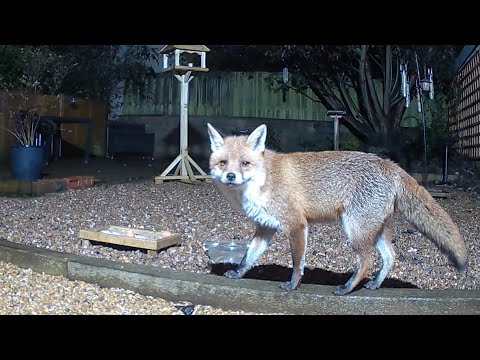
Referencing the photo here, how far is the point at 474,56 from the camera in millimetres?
9055

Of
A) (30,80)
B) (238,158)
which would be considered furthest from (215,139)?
(30,80)

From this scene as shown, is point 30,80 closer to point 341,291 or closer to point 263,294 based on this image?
point 263,294

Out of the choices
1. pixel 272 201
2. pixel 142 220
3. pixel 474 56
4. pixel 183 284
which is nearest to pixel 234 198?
pixel 272 201

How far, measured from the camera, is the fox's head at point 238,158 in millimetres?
3076

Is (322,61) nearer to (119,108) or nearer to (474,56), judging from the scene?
(474,56)

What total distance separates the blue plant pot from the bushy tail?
19.3ft

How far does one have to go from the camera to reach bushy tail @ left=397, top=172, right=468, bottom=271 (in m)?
3.19

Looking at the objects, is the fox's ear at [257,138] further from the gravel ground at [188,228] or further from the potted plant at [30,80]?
the potted plant at [30,80]

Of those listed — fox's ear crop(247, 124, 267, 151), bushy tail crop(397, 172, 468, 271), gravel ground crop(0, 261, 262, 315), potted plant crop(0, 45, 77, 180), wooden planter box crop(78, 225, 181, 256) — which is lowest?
gravel ground crop(0, 261, 262, 315)

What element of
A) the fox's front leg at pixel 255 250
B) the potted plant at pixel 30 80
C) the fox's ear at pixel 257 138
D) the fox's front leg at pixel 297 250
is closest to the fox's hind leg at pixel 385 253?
the fox's front leg at pixel 297 250

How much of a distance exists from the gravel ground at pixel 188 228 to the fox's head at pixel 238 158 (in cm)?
106

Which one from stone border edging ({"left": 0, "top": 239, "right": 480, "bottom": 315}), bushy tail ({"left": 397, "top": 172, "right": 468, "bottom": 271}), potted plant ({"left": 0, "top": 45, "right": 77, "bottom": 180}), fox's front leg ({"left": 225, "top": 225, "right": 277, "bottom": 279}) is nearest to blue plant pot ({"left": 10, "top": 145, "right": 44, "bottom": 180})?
potted plant ({"left": 0, "top": 45, "right": 77, "bottom": 180})

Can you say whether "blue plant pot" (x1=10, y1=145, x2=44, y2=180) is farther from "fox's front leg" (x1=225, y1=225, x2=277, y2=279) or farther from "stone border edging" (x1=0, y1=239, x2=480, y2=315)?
"fox's front leg" (x1=225, y1=225, x2=277, y2=279)

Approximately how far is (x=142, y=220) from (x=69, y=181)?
8.27ft
